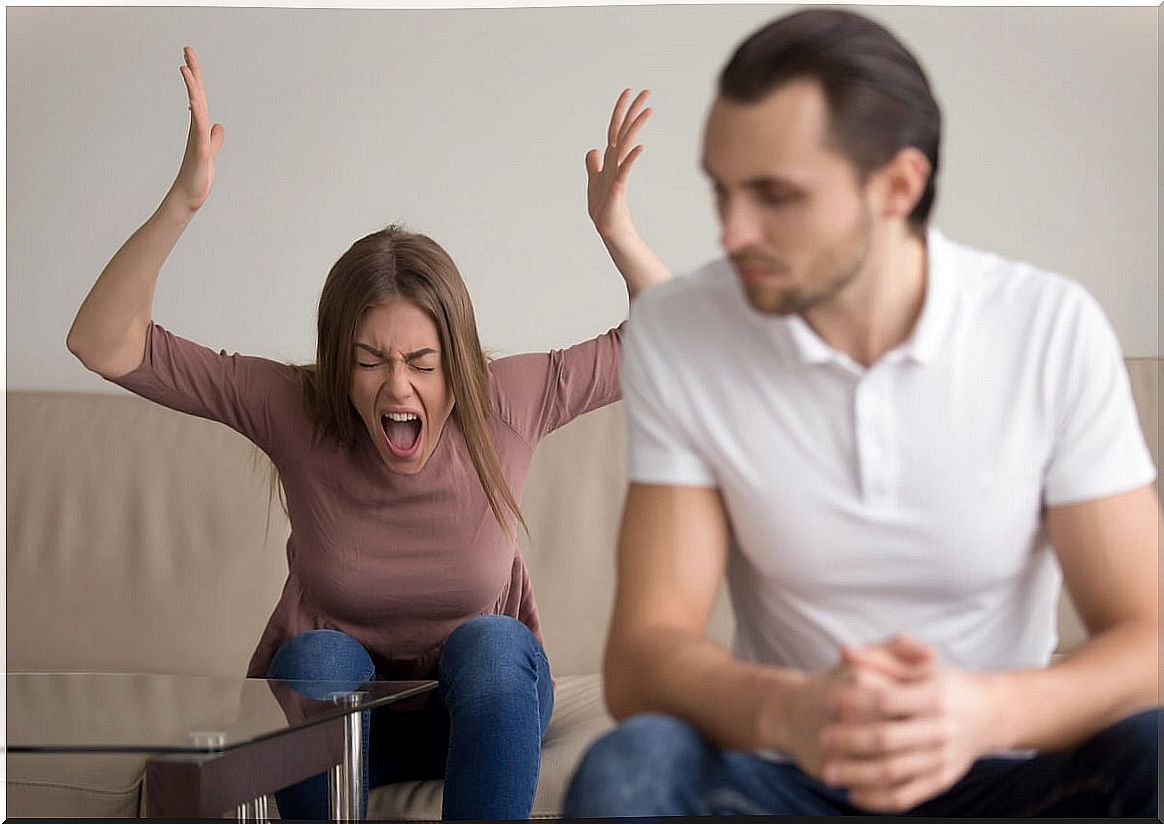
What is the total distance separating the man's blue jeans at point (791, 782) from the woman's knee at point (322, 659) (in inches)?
27.7

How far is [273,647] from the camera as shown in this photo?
1.70 metres

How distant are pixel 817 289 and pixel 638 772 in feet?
1.16

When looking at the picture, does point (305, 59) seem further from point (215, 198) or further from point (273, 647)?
point (273, 647)

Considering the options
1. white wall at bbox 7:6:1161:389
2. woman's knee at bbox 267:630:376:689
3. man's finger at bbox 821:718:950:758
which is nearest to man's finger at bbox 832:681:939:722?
man's finger at bbox 821:718:950:758

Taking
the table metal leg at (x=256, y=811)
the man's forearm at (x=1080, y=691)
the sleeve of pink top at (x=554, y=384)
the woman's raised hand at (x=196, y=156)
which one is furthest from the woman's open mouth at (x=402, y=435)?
the man's forearm at (x=1080, y=691)

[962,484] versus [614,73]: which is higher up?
[614,73]

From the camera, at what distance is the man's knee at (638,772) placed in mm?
868

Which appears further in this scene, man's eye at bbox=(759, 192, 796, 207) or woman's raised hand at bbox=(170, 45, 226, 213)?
woman's raised hand at bbox=(170, 45, 226, 213)

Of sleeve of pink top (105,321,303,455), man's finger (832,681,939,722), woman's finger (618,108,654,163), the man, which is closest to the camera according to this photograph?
A: man's finger (832,681,939,722)

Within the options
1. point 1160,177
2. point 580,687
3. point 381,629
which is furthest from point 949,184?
point 381,629

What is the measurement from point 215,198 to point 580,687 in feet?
2.98

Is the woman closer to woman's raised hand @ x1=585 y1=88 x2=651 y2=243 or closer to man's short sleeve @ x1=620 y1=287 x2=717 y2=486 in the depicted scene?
woman's raised hand @ x1=585 y1=88 x2=651 y2=243

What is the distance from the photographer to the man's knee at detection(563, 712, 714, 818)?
2.85 ft

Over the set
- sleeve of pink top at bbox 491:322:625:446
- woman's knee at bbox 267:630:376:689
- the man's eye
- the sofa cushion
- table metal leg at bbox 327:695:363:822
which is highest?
the man's eye
